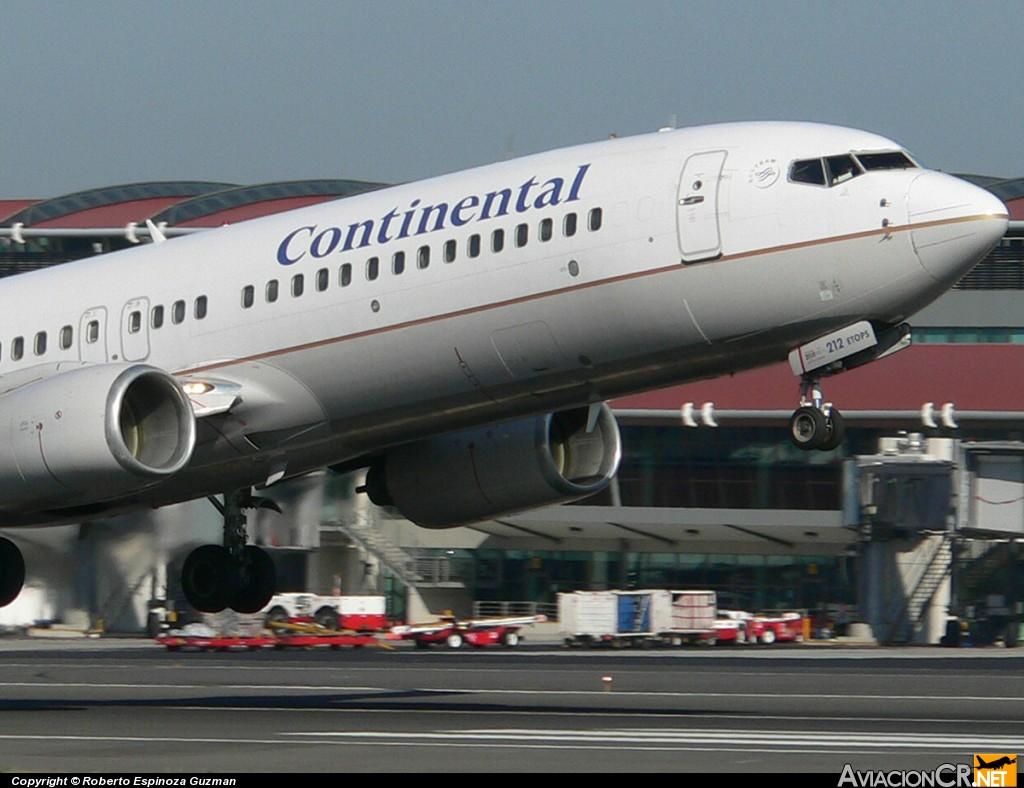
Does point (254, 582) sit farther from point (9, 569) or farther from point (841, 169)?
point (841, 169)

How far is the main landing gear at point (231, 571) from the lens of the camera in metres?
32.8

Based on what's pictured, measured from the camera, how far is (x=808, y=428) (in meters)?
24.7

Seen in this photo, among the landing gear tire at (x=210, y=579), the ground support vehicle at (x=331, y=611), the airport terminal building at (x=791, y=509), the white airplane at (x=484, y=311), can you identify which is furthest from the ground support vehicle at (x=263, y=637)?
the white airplane at (x=484, y=311)

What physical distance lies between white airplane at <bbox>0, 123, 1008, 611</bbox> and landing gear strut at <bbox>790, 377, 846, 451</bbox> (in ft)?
0.15

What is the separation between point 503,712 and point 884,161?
37.4ft

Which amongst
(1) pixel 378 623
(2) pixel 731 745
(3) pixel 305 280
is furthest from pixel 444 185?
(1) pixel 378 623

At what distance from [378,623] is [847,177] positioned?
1736 inches

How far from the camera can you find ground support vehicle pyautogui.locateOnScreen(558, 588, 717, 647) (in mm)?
64000

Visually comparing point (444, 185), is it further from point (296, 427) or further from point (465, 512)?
point (465, 512)

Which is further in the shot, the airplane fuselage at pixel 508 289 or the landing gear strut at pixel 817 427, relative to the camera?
the landing gear strut at pixel 817 427

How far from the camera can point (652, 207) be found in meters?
24.8

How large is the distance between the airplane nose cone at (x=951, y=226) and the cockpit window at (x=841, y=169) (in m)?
0.94

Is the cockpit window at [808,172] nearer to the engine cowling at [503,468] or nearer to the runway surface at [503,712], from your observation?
the engine cowling at [503,468]

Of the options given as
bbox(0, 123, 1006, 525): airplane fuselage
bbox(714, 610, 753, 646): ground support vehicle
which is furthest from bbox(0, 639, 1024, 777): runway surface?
bbox(714, 610, 753, 646): ground support vehicle
